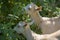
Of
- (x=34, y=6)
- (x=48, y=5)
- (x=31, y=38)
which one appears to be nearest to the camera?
(x=31, y=38)

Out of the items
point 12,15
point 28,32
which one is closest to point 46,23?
point 12,15

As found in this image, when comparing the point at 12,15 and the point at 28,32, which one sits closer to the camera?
the point at 28,32

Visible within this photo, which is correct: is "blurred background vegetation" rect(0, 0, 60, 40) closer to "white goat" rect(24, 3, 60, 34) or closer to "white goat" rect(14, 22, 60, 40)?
"white goat" rect(24, 3, 60, 34)

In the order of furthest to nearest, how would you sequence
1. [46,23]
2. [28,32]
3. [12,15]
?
[46,23]
[12,15]
[28,32]

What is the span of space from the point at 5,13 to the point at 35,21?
1.75 feet

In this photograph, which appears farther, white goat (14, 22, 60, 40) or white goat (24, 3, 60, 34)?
white goat (24, 3, 60, 34)

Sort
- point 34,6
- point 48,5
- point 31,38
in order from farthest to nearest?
point 48,5 → point 34,6 → point 31,38

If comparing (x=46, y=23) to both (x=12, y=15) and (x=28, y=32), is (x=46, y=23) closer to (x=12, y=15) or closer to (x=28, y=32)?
(x=12, y=15)

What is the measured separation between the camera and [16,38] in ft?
15.7

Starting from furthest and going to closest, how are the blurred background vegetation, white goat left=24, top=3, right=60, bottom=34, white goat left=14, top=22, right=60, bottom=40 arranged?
white goat left=24, top=3, right=60, bottom=34, the blurred background vegetation, white goat left=14, top=22, right=60, bottom=40

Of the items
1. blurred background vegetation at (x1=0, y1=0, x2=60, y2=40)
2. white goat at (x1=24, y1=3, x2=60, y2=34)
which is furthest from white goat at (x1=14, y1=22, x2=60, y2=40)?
white goat at (x1=24, y1=3, x2=60, y2=34)

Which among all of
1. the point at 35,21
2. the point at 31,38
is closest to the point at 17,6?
the point at 35,21

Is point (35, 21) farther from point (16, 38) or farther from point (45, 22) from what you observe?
point (16, 38)

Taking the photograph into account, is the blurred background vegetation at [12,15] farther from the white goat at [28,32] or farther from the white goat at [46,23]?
the white goat at [28,32]
